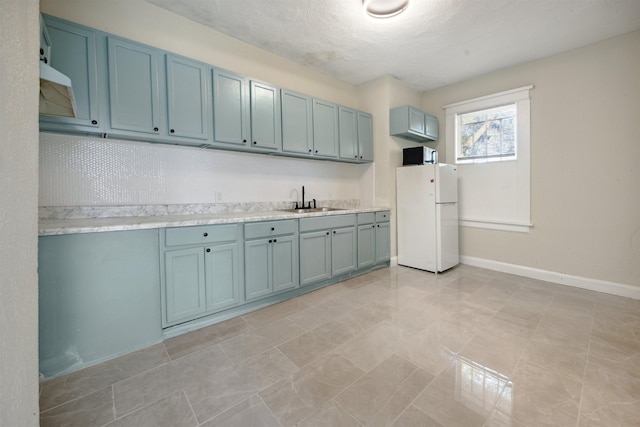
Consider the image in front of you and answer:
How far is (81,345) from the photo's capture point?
5.87 feet

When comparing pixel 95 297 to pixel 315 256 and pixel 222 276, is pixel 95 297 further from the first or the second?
pixel 315 256

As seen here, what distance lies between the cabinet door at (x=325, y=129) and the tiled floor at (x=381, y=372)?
200cm

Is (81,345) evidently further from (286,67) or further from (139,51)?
(286,67)

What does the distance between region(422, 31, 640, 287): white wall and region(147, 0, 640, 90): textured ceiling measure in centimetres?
25

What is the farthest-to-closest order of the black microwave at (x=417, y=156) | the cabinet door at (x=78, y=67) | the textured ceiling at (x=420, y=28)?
the black microwave at (x=417, y=156), the textured ceiling at (x=420, y=28), the cabinet door at (x=78, y=67)

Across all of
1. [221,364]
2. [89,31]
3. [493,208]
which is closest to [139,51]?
[89,31]

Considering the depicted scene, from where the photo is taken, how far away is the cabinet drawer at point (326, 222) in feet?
9.99

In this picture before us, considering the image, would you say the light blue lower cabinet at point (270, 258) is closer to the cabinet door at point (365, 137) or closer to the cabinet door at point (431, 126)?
the cabinet door at point (365, 137)

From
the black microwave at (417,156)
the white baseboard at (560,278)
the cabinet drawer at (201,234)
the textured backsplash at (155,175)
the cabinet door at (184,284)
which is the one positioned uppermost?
the black microwave at (417,156)

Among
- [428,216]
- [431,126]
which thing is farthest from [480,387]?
[431,126]

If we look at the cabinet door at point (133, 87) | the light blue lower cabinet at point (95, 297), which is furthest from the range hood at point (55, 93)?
the light blue lower cabinet at point (95, 297)

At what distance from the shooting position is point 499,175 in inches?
151

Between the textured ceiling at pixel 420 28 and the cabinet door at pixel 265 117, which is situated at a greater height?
the textured ceiling at pixel 420 28

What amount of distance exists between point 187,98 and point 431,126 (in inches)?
143
